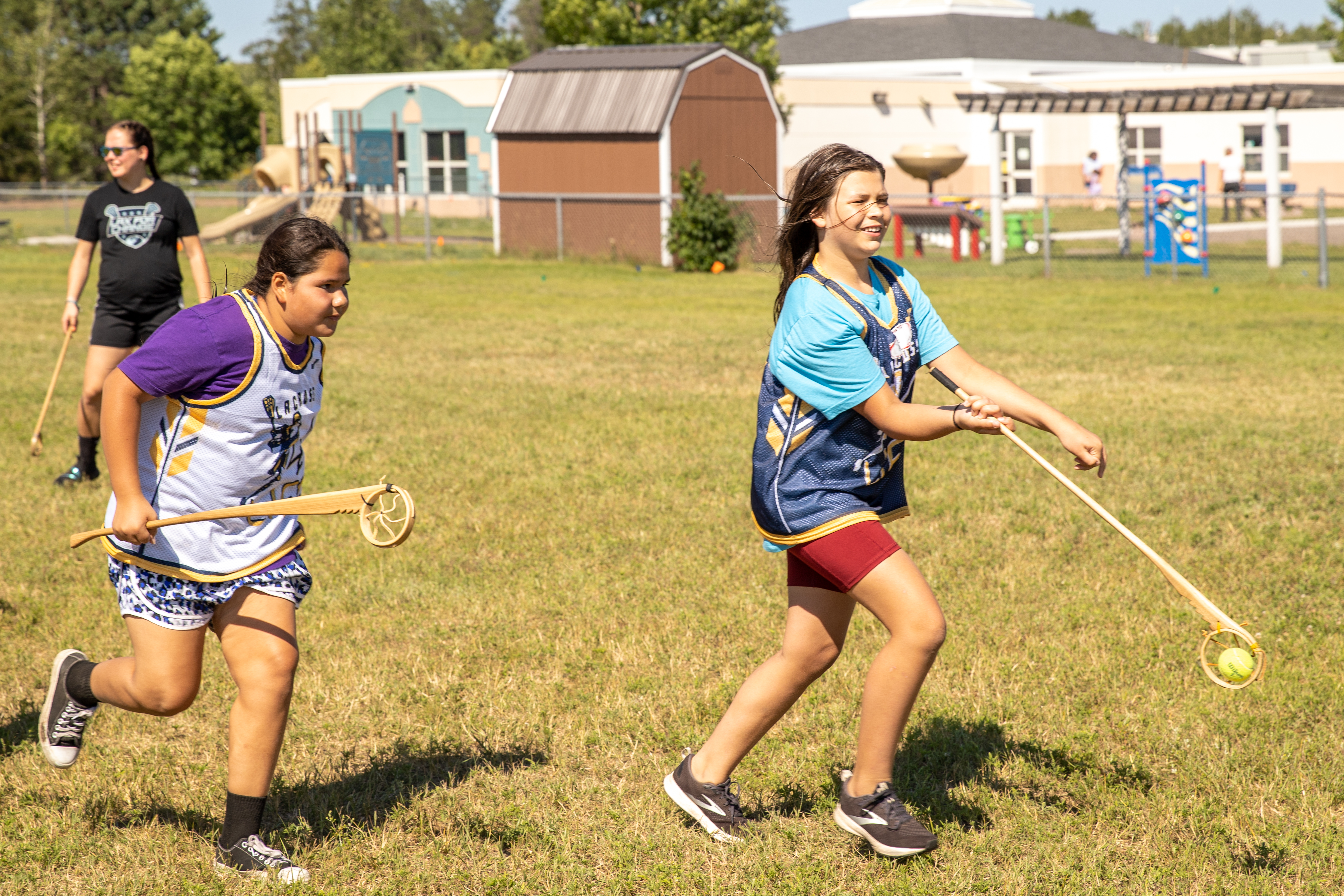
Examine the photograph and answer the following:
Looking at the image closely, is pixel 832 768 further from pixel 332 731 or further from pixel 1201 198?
pixel 1201 198

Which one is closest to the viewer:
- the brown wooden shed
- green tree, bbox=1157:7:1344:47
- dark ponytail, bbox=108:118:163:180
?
dark ponytail, bbox=108:118:163:180

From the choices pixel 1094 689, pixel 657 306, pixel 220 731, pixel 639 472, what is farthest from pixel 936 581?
pixel 657 306

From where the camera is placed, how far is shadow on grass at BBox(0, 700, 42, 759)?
4570mm

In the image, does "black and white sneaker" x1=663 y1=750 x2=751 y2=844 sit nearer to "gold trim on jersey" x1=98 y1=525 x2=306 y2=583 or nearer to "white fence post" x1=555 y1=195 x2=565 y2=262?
"gold trim on jersey" x1=98 y1=525 x2=306 y2=583

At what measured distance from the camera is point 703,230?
78.3 ft

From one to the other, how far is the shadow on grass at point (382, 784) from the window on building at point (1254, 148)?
44.1m

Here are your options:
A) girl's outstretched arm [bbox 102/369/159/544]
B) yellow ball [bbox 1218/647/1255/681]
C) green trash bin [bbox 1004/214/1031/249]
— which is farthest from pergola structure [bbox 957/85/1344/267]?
girl's outstretched arm [bbox 102/369/159/544]

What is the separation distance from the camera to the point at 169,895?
360 cm

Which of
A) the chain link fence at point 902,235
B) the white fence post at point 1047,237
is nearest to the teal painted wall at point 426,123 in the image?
the chain link fence at point 902,235

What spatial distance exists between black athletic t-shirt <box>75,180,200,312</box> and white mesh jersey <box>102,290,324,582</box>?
15.4 ft

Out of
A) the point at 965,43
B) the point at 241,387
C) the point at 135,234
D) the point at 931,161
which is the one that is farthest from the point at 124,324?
the point at 965,43

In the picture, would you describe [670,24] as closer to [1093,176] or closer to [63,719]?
[1093,176]

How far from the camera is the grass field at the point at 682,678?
379cm

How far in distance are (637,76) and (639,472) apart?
1947cm
